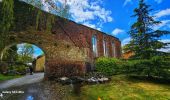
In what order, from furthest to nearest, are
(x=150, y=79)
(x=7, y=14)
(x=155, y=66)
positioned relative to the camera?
(x=150, y=79) → (x=155, y=66) → (x=7, y=14)

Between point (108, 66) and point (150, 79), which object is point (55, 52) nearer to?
point (108, 66)

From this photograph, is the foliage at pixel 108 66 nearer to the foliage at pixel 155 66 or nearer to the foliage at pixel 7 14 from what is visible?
the foliage at pixel 155 66

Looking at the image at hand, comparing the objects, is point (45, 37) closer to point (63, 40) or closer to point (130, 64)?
point (63, 40)

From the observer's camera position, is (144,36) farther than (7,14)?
Yes

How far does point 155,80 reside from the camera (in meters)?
15.7

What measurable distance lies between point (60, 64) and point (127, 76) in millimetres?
6001

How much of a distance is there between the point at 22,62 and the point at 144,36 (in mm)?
24931

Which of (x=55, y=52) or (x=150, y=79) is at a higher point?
(x=55, y=52)

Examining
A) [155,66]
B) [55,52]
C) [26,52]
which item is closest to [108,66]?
[55,52]

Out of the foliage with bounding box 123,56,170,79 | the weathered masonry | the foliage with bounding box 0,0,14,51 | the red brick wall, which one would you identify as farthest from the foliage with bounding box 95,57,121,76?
the foliage with bounding box 0,0,14,51

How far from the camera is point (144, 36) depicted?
15727 millimetres

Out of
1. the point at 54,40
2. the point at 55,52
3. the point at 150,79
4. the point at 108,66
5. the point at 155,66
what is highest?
the point at 54,40

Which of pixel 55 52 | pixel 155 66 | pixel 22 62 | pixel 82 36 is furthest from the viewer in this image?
pixel 22 62

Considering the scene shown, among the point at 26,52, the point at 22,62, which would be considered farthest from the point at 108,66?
the point at 26,52
